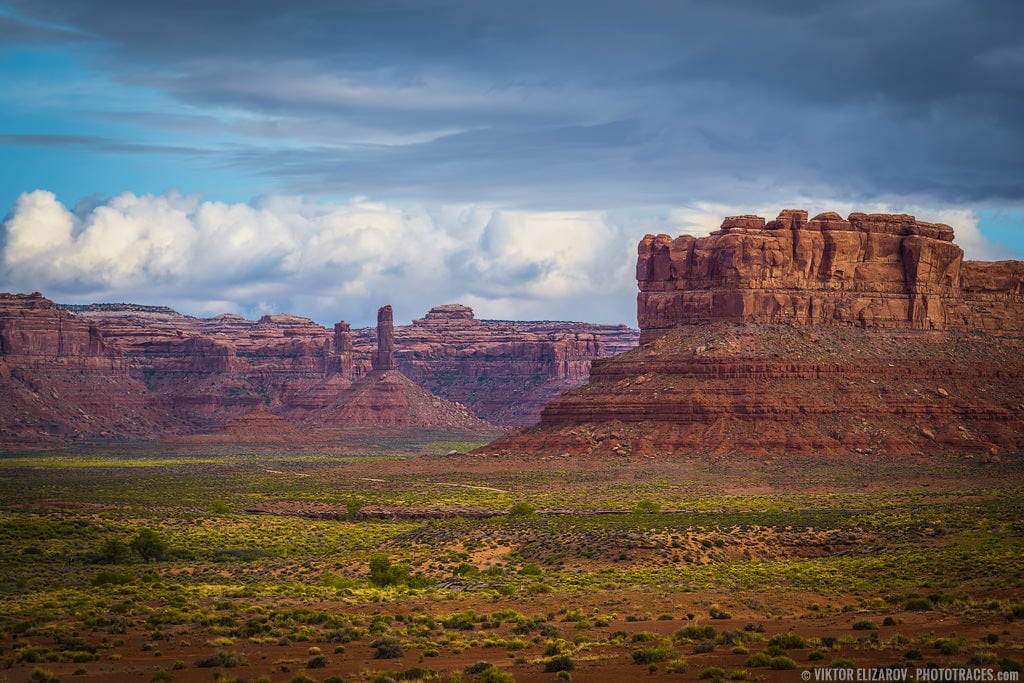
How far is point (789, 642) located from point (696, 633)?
3564 millimetres

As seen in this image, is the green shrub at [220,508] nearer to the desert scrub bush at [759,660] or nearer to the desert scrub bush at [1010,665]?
the desert scrub bush at [759,660]

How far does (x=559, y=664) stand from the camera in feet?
119

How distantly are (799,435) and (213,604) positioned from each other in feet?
240

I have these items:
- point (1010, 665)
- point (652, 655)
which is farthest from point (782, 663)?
point (1010, 665)

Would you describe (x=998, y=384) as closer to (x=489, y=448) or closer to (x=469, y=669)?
(x=489, y=448)

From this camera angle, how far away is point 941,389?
119750mm

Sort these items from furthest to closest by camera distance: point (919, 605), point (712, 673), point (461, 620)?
point (461, 620), point (919, 605), point (712, 673)

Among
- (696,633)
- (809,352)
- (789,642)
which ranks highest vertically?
(809,352)

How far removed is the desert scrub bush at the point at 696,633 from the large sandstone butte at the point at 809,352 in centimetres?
7229

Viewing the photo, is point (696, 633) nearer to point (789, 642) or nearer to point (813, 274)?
point (789, 642)

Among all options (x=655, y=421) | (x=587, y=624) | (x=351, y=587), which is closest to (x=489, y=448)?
(x=655, y=421)

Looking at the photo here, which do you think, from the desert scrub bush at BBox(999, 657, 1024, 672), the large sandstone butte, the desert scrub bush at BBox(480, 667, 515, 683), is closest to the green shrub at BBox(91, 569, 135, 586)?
the desert scrub bush at BBox(480, 667, 515, 683)

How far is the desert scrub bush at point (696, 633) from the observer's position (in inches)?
1602

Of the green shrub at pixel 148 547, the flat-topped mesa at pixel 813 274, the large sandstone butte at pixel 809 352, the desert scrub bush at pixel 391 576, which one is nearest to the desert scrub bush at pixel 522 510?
the desert scrub bush at pixel 391 576
